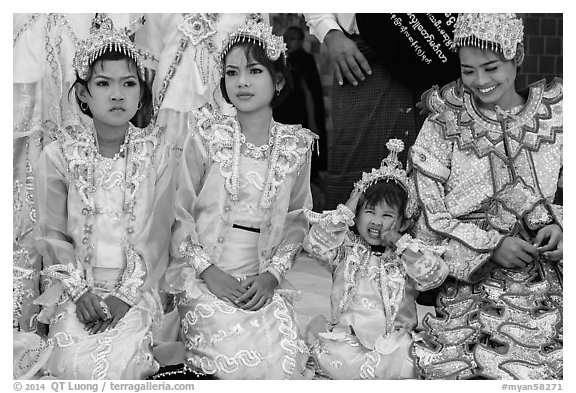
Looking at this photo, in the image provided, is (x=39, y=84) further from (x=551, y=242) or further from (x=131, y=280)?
(x=551, y=242)

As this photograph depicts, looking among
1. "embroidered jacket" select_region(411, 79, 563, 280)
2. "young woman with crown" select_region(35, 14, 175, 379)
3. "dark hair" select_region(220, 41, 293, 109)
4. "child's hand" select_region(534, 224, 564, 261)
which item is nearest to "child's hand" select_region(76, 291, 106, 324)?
"young woman with crown" select_region(35, 14, 175, 379)

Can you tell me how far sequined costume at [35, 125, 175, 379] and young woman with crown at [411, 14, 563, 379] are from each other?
1019 mm

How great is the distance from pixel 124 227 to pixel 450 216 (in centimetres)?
127

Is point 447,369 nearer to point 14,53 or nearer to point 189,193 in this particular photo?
point 189,193

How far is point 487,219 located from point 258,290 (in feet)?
3.07

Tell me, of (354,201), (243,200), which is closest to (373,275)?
(354,201)

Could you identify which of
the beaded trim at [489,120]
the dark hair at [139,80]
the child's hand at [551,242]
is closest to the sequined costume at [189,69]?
the dark hair at [139,80]

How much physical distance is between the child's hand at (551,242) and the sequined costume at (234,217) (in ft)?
2.96

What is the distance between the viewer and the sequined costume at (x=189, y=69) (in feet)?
14.5

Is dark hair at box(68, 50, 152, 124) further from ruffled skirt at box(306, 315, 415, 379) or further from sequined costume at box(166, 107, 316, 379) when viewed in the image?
ruffled skirt at box(306, 315, 415, 379)

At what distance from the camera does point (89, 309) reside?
3607 millimetres

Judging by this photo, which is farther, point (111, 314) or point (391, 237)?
point (391, 237)

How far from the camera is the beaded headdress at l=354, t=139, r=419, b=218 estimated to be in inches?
152

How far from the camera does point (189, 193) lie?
12.7ft
